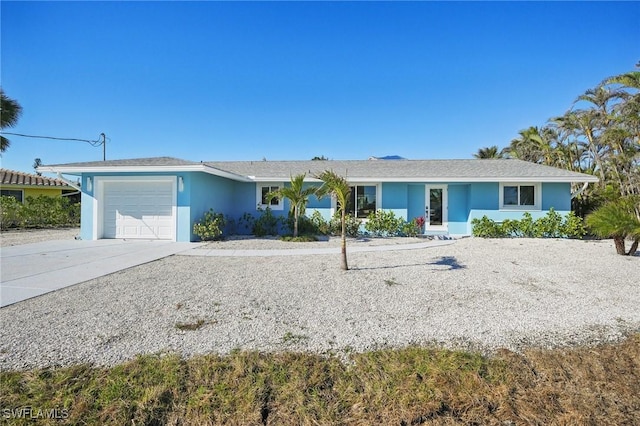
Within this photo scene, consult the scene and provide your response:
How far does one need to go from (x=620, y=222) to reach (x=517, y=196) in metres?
5.44

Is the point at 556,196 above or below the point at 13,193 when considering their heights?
below

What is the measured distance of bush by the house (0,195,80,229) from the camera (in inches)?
641

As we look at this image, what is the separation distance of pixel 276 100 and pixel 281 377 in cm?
1826

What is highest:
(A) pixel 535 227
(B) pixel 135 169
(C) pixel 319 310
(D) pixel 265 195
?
(B) pixel 135 169

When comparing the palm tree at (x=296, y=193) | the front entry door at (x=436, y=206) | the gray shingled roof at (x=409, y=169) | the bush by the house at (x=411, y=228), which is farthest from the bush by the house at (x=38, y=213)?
the front entry door at (x=436, y=206)

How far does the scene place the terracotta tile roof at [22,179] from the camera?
69.8 ft

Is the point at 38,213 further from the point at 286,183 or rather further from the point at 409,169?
the point at 409,169

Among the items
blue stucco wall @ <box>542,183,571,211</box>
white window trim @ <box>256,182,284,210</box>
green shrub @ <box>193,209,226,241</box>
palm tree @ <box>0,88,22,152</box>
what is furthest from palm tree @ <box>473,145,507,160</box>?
palm tree @ <box>0,88,22,152</box>

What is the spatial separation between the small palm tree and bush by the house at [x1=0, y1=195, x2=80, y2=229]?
86.0 feet

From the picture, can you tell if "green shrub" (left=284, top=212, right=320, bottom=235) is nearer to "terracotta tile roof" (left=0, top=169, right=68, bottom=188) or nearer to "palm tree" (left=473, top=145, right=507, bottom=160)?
"terracotta tile roof" (left=0, top=169, right=68, bottom=188)

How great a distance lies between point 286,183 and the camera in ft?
50.8

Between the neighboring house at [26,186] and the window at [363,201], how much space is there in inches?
883

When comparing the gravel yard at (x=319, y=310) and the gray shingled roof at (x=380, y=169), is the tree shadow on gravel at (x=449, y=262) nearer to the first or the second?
the gravel yard at (x=319, y=310)

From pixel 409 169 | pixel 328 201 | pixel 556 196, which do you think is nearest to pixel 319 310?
pixel 328 201
